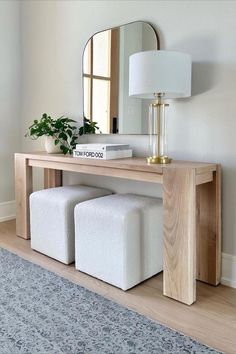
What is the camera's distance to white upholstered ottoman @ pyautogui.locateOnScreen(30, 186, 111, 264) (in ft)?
6.69

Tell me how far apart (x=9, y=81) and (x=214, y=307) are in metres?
2.66

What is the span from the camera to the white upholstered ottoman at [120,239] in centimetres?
170

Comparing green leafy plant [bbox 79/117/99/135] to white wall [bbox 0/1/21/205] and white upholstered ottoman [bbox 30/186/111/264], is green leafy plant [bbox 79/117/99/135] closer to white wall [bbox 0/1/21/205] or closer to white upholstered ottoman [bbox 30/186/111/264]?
white upholstered ottoman [bbox 30/186/111/264]

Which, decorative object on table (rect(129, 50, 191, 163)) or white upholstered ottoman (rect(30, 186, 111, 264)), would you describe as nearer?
decorative object on table (rect(129, 50, 191, 163))

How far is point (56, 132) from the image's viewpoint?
8.19 feet

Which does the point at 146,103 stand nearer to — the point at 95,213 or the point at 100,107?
the point at 100,107

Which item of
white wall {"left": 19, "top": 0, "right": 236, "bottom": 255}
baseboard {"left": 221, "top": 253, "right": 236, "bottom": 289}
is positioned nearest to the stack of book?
white wall {"left": 19, "top": 0, "right": 236, "bottom": 255}

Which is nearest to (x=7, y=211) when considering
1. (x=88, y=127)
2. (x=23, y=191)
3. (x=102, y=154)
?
(x=23, y=191)

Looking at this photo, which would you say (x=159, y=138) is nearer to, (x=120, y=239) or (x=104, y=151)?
(x=104, y=151)

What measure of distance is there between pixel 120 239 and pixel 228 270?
2.13ft

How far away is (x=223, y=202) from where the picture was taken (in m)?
1.81

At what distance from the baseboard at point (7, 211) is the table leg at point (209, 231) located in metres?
2.01

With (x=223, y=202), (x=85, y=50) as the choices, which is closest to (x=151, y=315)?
(x=223, y=202)

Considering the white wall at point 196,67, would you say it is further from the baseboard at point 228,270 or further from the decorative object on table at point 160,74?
the decorative object on table at point 160,74
